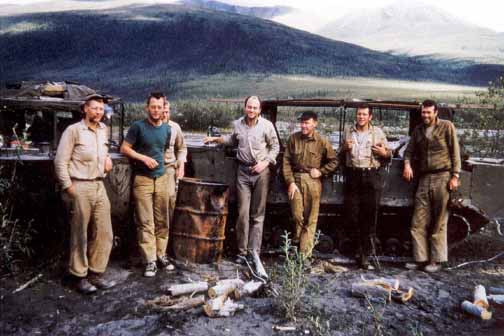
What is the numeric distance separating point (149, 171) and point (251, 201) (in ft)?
4.37

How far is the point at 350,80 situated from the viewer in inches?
2354

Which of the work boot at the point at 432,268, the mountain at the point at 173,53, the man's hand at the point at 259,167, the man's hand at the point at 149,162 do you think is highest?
the mountain at the point at 173,53

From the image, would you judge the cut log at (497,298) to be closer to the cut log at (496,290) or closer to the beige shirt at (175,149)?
the cut log at (496,290)

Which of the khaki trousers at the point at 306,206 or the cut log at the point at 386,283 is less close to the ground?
the khaki trousers at the point at 306,206

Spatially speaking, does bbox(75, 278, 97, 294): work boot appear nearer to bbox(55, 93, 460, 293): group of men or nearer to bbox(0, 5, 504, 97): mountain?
bbox(55, 93, 460, 293): group of men

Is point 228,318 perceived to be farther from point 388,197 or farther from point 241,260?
point 388,197

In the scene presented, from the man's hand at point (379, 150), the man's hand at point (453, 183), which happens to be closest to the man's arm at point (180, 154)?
the man's hand at point (379, 150)

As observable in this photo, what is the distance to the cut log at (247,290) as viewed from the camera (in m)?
5.42

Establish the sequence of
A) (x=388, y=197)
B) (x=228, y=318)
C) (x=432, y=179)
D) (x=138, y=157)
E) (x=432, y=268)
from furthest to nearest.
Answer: (x=388, y=197), (x=432, y=268), (x=432, y=179), (x=138, y=157), (x=228, y=318)

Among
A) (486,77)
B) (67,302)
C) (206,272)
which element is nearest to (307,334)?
(206,272)

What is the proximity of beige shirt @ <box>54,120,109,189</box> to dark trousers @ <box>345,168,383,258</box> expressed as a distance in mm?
2924

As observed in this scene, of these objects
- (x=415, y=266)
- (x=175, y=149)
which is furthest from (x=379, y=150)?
(x=175, y=149)

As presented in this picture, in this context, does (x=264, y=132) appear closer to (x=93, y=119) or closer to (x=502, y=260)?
(x=93, y=119)

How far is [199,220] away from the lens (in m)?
6.40
